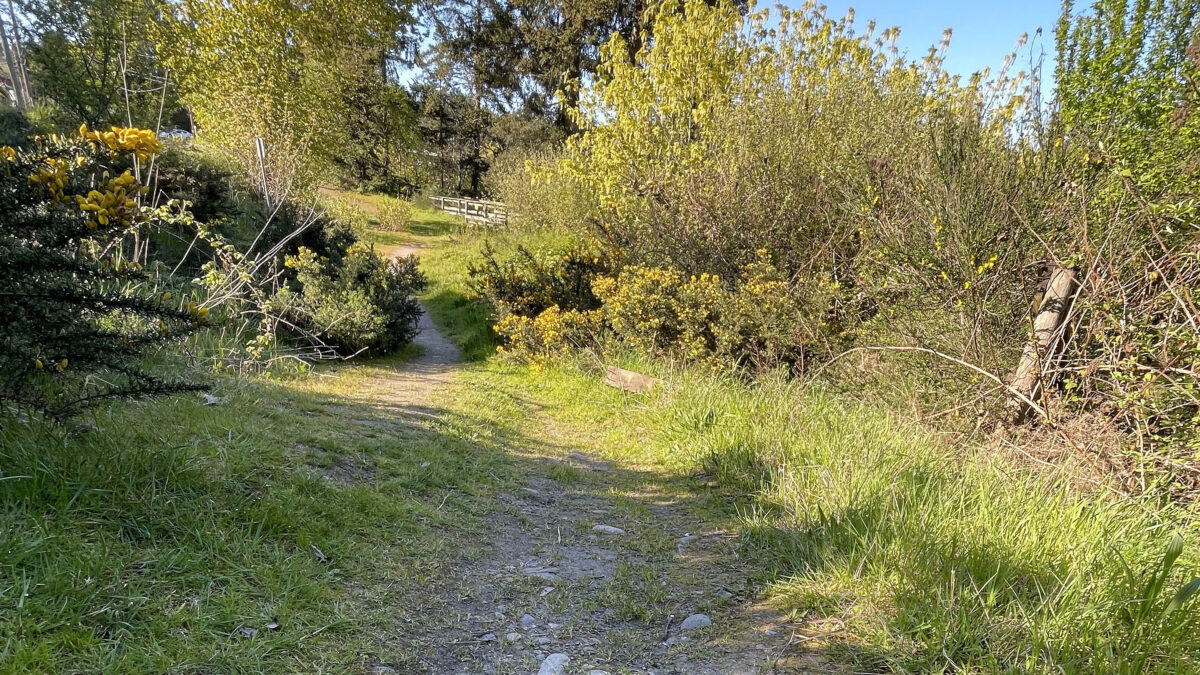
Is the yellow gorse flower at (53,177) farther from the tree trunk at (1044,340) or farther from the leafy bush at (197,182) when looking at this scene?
the leafy bush at (197,182)

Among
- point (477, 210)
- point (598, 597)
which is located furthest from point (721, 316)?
point (477, 210)

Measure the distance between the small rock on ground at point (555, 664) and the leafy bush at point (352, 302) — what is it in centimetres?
547

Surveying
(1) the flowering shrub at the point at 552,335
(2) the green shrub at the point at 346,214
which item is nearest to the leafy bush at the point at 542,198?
(1) the flowering shrub at the point at 552,335

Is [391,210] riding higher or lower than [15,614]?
higher

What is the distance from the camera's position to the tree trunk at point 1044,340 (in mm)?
3898

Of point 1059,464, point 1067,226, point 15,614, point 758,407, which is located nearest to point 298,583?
point 15,614

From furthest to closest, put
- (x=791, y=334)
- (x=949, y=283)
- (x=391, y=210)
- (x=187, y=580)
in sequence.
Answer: (x=391, y=210) → (x=791, y=334) → (x=949, y=283) → (x=187, y=580)

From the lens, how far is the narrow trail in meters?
2.04

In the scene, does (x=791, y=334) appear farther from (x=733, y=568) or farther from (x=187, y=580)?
(x=187, y=580)

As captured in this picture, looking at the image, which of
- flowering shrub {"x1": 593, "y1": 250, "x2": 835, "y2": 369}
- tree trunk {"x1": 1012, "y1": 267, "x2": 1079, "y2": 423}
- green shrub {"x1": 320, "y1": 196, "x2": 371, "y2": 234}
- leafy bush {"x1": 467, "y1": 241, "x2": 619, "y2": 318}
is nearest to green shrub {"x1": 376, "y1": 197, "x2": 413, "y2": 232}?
green shrub {"x1": 320, "y1": 196, "x2": 371, "y2": 234}

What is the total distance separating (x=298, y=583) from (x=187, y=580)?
36cm

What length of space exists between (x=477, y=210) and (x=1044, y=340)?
Answer: 19010mm

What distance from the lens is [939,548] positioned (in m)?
2.31

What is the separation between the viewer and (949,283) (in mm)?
4629
